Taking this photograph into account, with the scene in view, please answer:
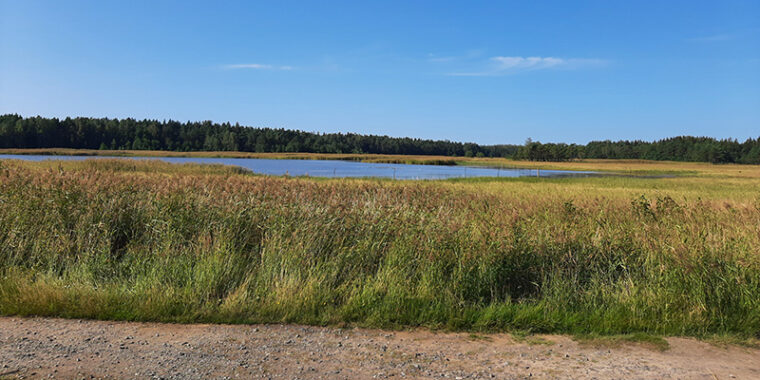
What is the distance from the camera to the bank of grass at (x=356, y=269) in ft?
20.9

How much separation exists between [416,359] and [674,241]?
21.4 feet

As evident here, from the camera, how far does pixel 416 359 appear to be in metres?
5.08

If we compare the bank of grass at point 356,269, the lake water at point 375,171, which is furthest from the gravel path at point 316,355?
the lake water at point 375,171

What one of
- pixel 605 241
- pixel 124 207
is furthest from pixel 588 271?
pixel 124 207

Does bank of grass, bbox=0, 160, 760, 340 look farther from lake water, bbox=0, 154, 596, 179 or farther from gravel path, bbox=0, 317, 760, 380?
lake water, bbox=0, 154, 596, 179

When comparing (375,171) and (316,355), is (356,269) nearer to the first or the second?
(316,355)

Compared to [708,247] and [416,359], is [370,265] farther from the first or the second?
[708,247]

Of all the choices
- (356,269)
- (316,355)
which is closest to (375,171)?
(356,269)

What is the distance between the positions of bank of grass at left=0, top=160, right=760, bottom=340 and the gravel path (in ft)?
1.35

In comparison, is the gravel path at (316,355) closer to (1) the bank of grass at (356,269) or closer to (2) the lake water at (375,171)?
(1) the bank of grass at (356,269)

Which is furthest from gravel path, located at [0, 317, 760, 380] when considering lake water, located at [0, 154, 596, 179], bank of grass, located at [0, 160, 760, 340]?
lake water, located at [0, 154, 596, 179]

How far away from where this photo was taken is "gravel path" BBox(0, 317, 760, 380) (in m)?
4.68

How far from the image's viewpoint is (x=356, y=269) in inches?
308

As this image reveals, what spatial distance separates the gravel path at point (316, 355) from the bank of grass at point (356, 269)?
1.35 feet
